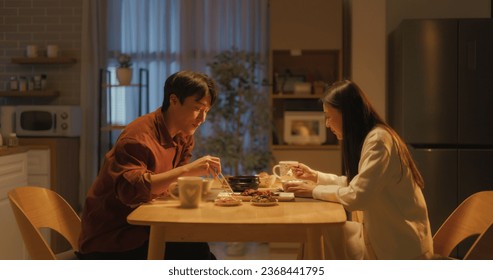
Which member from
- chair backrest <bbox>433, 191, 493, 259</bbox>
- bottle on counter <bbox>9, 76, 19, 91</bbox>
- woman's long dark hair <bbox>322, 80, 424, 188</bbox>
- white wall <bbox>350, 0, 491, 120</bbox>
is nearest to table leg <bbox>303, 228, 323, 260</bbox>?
woman's long dark hair <bbox>322, 80, 424, 188</bbox>

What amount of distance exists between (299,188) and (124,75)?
125 inches

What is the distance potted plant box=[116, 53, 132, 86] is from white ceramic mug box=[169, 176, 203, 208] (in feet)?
10.6

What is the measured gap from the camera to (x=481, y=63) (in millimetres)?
3984

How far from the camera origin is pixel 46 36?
5.22m

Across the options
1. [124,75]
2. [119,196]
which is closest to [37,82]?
[124,75]

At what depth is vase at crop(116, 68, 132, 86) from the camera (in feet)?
16.0

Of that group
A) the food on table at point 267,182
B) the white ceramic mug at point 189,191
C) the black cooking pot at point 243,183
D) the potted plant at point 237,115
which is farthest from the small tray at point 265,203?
the potted plant at point 237,115

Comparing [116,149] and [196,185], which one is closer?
[196,185]

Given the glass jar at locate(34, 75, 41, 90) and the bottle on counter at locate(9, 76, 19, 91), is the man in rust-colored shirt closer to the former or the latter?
the glass jar at locate(34, 75, 41, 90)

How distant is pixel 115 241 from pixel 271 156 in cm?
245

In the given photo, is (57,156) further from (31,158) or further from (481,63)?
(481,63)

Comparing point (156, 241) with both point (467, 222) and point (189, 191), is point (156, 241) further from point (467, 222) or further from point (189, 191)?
point (467, 222)

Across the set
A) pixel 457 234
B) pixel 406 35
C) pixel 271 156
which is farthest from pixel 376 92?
pixel 457 234
